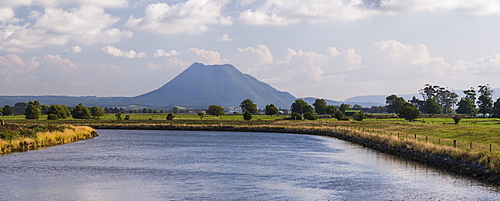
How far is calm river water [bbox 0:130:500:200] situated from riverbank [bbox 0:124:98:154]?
23.5 feet

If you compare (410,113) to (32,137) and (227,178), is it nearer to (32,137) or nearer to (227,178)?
(32,137)

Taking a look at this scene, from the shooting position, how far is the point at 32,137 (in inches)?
2785

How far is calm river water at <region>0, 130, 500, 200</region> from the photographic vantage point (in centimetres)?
3097

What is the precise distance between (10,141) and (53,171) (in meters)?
24.9

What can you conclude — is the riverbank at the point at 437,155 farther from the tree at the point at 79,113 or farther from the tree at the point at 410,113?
the tree at the point at 79,113

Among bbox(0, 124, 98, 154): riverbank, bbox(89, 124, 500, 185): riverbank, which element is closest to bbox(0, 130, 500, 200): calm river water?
bbox(89, 124, 500, 185): riverbank

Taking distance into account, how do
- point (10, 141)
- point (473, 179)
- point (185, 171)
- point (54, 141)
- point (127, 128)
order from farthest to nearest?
1. point (127, 128)
2. point (54, 141)
3. point (10, 141)
4. point (185, 171)
5. point (473, 179)

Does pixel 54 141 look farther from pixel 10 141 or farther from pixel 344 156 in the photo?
pixel 344 156

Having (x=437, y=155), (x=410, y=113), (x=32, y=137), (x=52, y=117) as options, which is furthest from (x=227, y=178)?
(x=52, y=117)

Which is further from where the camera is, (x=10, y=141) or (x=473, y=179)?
(x=10, y=141)

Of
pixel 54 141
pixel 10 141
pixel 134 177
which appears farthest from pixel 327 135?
pixel 134 177

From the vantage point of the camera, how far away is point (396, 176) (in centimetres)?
3981

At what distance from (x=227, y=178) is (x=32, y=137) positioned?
143ft

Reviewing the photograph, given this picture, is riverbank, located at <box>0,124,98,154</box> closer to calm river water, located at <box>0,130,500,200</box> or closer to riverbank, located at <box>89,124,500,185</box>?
calm river water, located at <box>0,130,500,200</box>
